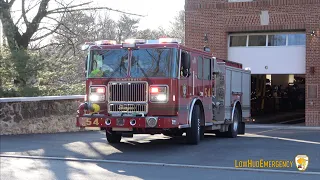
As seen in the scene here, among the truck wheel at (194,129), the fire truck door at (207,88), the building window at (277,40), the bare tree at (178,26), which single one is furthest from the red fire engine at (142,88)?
the bare tree at (178,26)

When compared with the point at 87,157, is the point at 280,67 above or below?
above

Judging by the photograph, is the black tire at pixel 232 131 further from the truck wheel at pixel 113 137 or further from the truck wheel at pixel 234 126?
the truck wheel at pixel 113 137

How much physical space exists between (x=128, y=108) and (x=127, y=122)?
39 centimetres

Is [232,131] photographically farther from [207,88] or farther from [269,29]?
[269,29]

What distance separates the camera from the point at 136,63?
12.5m

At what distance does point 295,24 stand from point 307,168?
14.0m

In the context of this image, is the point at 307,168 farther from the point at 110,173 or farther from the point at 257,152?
the point at 110,173

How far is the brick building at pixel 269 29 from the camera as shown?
886 inches

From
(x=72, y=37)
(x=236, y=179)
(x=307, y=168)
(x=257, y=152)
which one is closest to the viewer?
(x=236, y=179)

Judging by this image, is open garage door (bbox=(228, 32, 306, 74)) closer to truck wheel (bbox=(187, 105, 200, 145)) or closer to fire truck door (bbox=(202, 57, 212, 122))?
fire truck door (bbox=(202, 57, 212, 122))

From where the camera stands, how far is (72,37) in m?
25.8

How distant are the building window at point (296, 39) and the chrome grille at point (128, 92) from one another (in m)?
13.0

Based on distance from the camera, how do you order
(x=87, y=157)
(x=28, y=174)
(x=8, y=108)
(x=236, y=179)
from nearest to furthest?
(x=236, y=179) → (x=28, y=174) → (x=87, y=157) → (x=8, y=108)

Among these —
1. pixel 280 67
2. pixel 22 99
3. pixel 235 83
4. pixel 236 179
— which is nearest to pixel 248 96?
pixel 235 83
